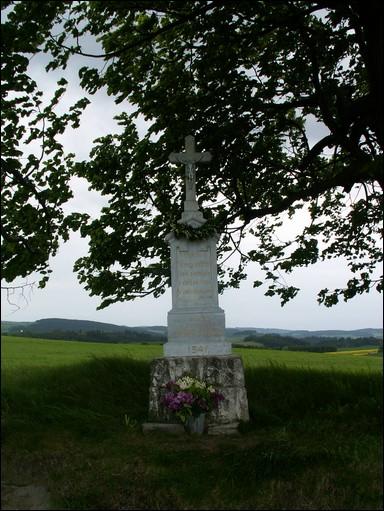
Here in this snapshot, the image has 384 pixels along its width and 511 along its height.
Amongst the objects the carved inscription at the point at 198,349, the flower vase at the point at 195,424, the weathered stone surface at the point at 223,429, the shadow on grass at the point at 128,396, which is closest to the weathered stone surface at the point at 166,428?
the flower vase at the point at 195,424

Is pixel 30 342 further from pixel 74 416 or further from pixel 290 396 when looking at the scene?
pixel 290 396

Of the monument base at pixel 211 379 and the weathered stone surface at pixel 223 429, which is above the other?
the monument base at pixel 211 379

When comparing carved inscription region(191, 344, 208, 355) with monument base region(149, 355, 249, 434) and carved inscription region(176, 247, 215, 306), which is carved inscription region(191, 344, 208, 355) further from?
carved inscription region(176, 247, 215, 306)

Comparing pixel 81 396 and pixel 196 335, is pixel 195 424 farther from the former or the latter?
pixel 81 396

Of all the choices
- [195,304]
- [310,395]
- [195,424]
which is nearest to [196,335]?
[195,304]

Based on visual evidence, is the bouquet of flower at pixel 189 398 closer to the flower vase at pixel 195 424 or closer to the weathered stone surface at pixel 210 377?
the flower vase at pixel 195 424

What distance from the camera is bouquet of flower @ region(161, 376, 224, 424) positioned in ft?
26.2

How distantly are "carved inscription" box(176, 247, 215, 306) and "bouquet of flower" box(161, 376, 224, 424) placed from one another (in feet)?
5.00

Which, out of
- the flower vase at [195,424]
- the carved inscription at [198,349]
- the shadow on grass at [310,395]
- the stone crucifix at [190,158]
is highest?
the stone crucifix at [190,158]

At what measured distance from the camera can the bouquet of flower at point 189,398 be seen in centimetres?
798

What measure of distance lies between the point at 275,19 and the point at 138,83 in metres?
3.04

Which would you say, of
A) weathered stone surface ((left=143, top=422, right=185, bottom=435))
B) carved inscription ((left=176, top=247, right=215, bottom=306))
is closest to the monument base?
weathered stone surface ((left=143, top=422, right=185, bottom=435))

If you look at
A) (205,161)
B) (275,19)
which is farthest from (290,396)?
(275,19)

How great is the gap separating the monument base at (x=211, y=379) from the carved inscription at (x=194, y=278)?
3.49 ft
